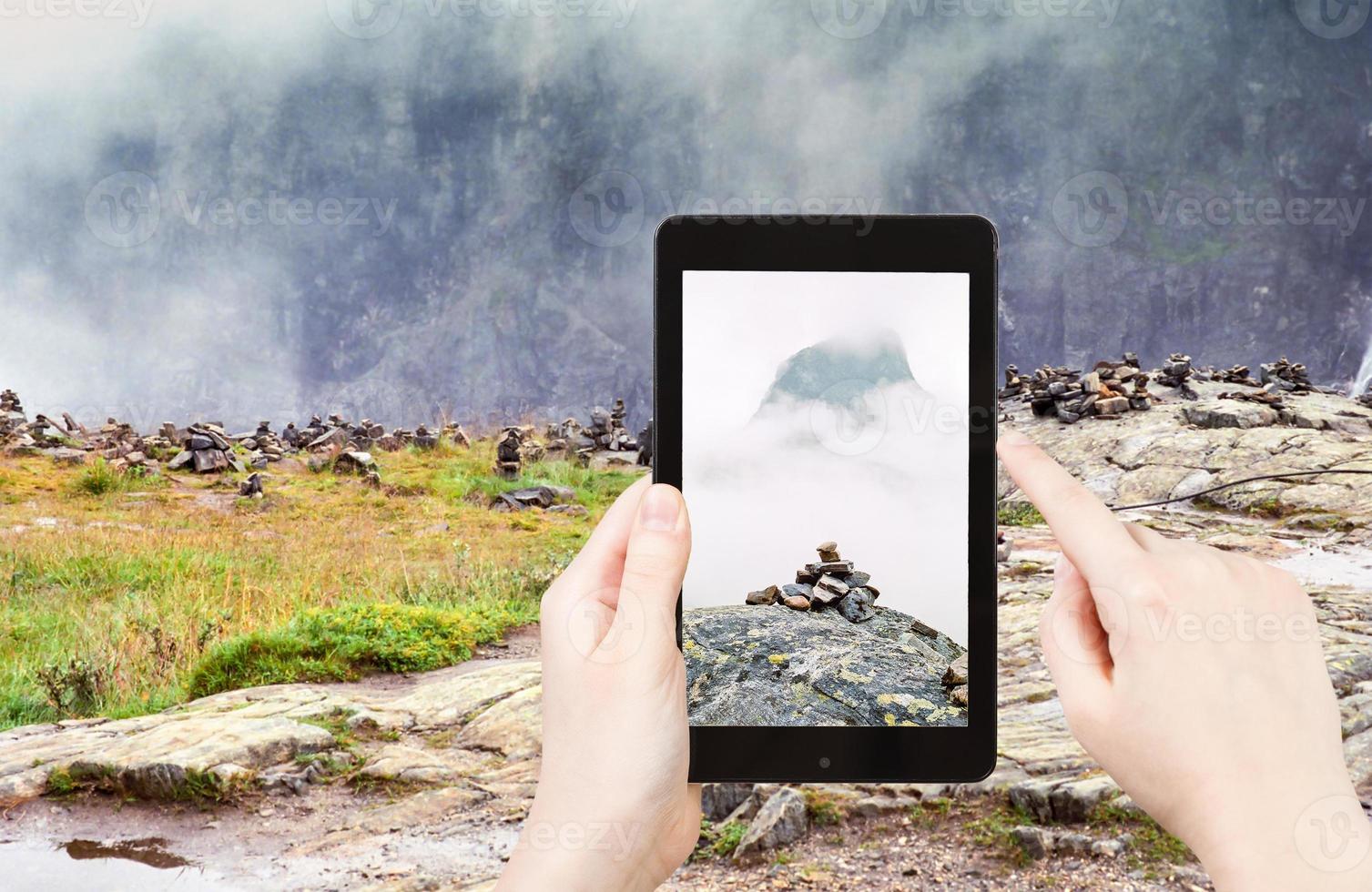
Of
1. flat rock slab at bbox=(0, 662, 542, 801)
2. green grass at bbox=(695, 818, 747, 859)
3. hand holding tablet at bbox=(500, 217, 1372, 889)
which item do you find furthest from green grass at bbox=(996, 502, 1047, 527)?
hand holding tablet at bbox=(500, 217, 1372, 889)

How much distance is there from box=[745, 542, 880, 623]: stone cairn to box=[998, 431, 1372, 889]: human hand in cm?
39

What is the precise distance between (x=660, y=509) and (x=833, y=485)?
0.35 meters

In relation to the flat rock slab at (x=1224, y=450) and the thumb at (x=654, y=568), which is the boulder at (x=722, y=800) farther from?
the flat rock slab at (x=1224, y=450)

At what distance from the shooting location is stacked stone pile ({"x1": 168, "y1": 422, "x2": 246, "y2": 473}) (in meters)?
4.66

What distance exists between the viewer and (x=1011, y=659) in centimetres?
281

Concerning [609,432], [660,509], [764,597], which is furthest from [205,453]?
[660,509]

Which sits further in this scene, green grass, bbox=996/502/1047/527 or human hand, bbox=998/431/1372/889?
green grass, bbox=996/502/1047/527

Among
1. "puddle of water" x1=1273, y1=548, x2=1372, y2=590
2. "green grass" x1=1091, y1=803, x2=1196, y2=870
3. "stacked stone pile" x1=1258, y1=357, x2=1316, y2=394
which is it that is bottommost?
"green grass" x1=1091, y1=803, x2=1196, y2=870

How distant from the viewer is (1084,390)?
488 centimetres

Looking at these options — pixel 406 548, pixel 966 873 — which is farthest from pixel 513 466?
pixel 966 873

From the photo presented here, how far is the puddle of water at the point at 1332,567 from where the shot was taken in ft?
11.5

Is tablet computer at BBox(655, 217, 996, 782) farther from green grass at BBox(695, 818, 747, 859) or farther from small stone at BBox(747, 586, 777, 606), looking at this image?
green grass at BBox(695, 818, 747, 859)

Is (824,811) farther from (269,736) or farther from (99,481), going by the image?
(99,481)

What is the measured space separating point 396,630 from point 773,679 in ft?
9.70
